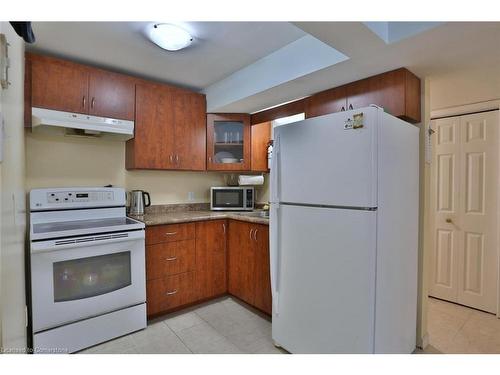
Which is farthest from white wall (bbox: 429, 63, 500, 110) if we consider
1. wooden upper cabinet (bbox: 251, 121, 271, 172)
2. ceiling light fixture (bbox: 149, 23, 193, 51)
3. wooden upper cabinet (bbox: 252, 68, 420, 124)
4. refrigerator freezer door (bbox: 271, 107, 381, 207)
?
ceiling light fixture (bbox: 149, 23, 193, 51)

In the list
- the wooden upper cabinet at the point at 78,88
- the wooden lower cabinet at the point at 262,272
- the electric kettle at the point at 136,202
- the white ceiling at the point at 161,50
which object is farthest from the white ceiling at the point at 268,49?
the wooden lower cabinet at the point at 262,272

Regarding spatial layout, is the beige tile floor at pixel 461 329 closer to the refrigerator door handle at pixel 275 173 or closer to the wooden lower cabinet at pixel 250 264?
the wooden lower cabinet at pixel 250 264

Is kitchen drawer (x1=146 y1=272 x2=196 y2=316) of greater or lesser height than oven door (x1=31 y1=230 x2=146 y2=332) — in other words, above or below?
below

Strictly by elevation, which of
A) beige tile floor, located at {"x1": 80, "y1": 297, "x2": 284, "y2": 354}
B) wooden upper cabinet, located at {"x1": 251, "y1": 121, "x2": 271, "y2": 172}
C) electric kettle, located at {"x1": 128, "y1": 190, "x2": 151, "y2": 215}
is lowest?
beige tile floor, located at {"x1": 80, "y1": 297, "x2": 284, "y2": 354}

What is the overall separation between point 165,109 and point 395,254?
2.38 m

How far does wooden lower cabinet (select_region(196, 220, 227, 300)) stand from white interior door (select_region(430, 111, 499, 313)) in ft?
6.90

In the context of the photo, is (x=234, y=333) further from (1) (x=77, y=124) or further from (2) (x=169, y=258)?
(1) (x=77, y=124)

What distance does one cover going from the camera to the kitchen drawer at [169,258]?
2.36 meters

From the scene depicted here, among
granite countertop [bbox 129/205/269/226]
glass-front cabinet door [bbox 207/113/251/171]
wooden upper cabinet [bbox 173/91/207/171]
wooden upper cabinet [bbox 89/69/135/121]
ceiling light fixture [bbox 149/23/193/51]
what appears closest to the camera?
ceiling light fixture [bbox 149/23/193/51]

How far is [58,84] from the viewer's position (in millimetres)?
2131

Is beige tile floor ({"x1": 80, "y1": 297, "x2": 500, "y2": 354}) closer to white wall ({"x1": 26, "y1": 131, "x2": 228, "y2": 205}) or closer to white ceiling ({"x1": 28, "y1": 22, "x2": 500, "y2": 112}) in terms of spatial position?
white wall ({"x1": 26, "y1": 131, "x2": 228, "y2": 205})

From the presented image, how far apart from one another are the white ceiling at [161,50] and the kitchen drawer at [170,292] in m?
1.91

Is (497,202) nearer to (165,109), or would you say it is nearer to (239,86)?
(239,86)

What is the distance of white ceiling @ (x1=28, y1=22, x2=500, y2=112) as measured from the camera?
140 cm
